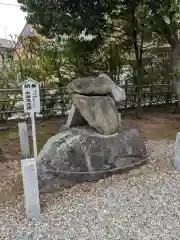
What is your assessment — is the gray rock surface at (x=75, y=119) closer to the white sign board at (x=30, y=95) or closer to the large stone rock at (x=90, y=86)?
the large stone rock at (x=90, y=86)

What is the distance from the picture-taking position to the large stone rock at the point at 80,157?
3.76 meters

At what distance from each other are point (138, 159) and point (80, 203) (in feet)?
4.34

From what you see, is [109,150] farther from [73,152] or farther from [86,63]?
[86,63]

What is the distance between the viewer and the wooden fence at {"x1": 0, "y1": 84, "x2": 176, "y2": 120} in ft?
25.7

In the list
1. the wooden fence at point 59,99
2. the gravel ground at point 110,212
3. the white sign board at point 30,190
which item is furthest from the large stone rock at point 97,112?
the wooden fence at point 59,99

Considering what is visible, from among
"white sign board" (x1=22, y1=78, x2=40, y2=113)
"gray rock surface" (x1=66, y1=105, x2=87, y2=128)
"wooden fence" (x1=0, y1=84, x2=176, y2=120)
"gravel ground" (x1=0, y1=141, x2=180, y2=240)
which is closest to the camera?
"gravel ground" (x1=0, y1=141, x2=180, y2=240)

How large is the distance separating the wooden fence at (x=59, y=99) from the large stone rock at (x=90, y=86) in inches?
156

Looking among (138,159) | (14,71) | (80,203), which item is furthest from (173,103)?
(80,203)

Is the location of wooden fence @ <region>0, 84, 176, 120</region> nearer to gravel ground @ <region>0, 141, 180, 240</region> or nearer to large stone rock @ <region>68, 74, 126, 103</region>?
large stone rock @ <region>68, 74, 126, 103</region>

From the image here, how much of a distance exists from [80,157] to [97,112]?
634mm

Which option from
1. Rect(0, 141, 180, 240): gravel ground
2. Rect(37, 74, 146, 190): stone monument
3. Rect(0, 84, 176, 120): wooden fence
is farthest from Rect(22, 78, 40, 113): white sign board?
Rect(0, 84, 176, 120): wooden fence

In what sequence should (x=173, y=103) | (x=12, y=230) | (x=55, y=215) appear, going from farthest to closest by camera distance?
(x=173, y=103)
(x=55, y=215)
(x=12, y=230)

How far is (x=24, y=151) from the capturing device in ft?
17.1

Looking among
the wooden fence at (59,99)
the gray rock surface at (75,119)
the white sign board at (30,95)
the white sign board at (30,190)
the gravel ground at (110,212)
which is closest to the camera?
the gravel ground at (110,212)
